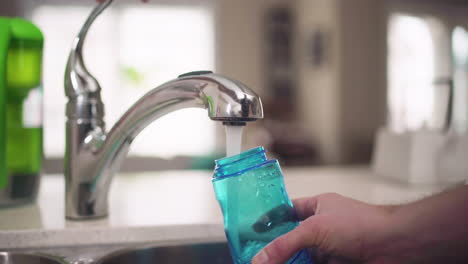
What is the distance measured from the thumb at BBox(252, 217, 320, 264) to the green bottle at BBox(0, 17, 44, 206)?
553mm

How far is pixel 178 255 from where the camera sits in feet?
2.35

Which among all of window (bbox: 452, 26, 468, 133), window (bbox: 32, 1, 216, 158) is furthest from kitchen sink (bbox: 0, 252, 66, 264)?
window (bbox: 32, 1, 216, 158)

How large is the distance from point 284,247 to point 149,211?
1.33ft

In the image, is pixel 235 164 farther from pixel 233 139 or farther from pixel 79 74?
pixel 79 74

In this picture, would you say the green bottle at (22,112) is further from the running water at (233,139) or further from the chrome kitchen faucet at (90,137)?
the running water at (233,139)

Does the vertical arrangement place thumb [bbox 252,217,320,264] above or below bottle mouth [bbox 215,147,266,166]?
below

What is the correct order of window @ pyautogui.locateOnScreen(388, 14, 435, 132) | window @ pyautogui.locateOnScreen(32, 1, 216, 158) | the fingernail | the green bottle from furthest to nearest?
window @ pyautogui.locateOnScreen(32, 1, 216, 158)
window @ pyautogui.locateOnScreen(388, 14, 435, 132)
the green bottle
the fingernail

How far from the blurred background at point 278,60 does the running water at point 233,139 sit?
292cm

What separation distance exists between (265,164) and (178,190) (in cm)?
61

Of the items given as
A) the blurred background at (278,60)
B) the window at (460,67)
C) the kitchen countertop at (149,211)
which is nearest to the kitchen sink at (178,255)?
the kitchen countertop at (149,211)

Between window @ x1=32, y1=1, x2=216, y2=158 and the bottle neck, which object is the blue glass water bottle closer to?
the bottle neck

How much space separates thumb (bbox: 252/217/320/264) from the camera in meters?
0.48

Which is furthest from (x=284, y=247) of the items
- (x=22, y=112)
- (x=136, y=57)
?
(x=136, y=57)

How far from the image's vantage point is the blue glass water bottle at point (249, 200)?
1.67 ft
